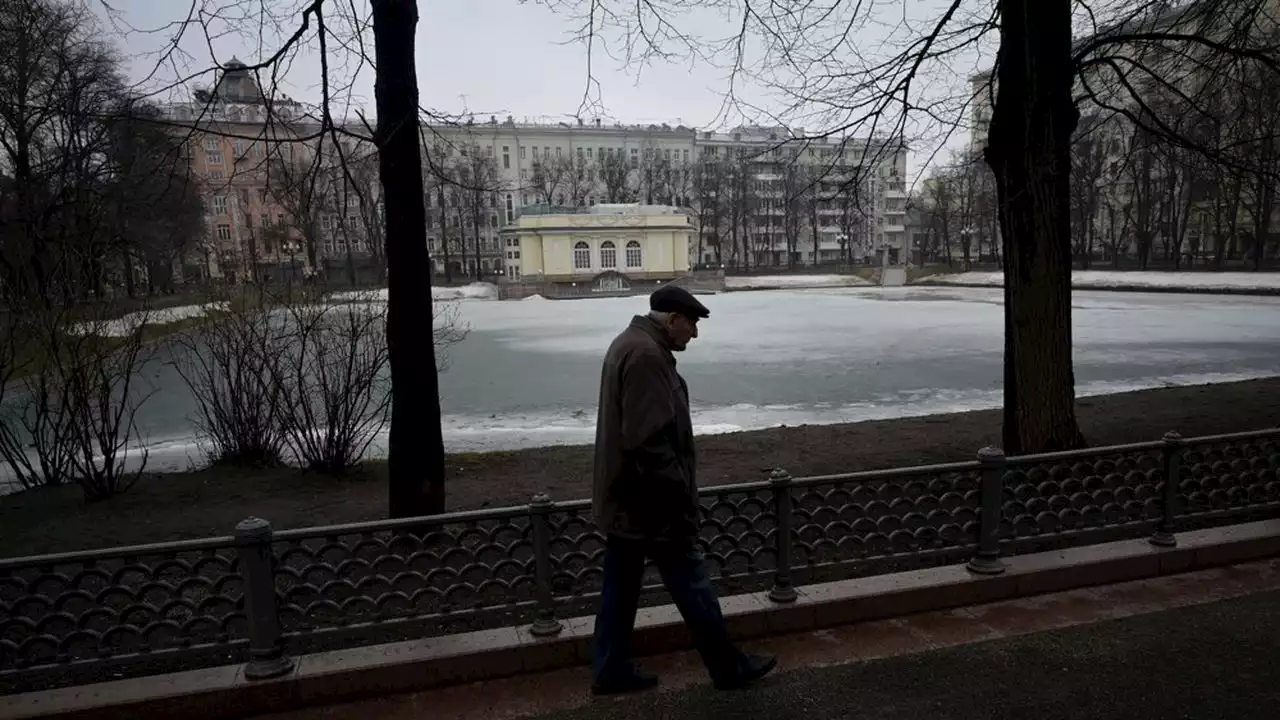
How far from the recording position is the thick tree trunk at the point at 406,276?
15.4 feet

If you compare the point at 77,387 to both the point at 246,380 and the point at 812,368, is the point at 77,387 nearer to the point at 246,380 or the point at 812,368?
the point at 246,380

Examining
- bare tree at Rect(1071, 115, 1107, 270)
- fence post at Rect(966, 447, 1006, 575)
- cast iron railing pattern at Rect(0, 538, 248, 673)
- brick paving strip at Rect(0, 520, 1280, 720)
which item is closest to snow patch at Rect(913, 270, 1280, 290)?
bare tree at Rect(1071, 115, 1107, 270)

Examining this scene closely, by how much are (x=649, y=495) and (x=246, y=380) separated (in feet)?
21.3

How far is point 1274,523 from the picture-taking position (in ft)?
14.8

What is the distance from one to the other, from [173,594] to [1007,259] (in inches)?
243

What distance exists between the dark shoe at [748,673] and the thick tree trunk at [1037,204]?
3798 mm

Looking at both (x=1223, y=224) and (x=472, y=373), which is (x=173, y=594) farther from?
(x=1223, y=224)

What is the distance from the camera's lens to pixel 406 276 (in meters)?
4.82

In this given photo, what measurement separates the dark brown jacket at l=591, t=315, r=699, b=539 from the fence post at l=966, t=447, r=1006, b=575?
2.04 m

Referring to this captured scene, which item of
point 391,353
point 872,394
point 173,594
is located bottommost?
point 872,394

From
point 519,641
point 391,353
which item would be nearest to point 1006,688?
point 519,641

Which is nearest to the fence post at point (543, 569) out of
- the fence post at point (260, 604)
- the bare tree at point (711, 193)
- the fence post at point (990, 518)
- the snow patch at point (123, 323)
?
the fence post at point (260, 604)

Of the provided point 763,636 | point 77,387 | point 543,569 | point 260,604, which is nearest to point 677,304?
point 543,569

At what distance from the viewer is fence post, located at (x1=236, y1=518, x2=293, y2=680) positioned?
306cm
